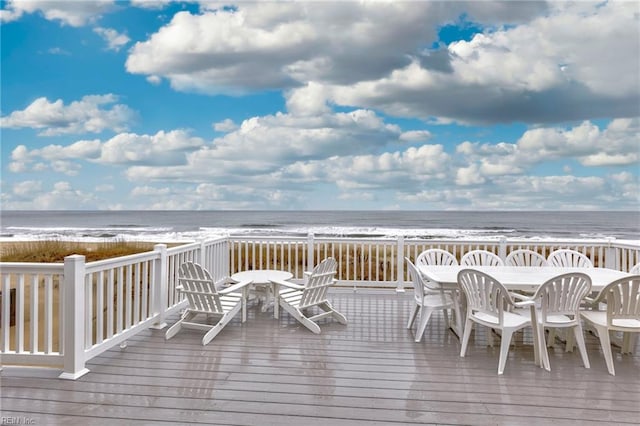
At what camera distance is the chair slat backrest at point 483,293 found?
3625 mm

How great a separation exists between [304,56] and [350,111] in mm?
10006

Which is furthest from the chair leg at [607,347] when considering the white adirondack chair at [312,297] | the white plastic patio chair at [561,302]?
the white adirondack chair at [312,297]

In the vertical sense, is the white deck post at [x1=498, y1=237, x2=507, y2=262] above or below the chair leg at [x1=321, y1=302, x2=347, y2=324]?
above

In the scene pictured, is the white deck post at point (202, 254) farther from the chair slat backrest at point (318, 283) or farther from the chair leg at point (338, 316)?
the chair leg at point (338, 316)

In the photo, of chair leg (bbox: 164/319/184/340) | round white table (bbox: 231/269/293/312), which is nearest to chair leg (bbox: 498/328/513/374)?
round white table (bbox: 231/269/293/312)

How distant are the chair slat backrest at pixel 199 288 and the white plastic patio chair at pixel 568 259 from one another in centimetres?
451

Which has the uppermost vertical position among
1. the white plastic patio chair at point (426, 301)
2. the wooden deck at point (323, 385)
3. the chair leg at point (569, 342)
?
the white plastic patio chair at point (426, 301)

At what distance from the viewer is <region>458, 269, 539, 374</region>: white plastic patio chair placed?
11.7 ft

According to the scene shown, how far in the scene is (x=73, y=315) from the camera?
332 centimetres

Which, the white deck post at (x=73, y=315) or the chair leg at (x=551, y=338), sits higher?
the white deck post at (x=73, y=315)

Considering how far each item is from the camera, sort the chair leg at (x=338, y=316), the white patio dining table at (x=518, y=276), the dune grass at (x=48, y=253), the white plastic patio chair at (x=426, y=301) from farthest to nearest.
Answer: the dune grass at (x=48, y=253)
the chair leg at (x=338, y=316)
the white plastic patio chair at (x=426, y=301)
the white patio dining table at (x=518, y=276)

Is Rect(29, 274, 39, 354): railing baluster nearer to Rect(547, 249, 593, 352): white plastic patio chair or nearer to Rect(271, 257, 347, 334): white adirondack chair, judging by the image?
Rect(271, 257, 347, 334): white adirondack chair

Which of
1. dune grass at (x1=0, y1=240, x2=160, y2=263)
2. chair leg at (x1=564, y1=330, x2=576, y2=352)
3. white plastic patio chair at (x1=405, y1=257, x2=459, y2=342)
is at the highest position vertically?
white plastic patio chair at (x1=405, y1=257, x2=459, y2=342)

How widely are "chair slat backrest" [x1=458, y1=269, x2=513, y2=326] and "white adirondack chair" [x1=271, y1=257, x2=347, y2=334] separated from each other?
5.65 ft
